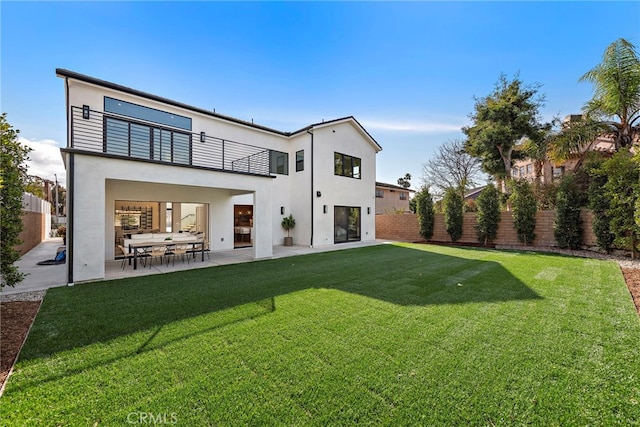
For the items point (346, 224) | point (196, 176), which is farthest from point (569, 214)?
point (196, 176)

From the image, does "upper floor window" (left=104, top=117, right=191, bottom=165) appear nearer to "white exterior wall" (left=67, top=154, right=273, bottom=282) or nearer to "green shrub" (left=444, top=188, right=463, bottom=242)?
"white exterior wall" (left=67, top=154, right=273, bottom=282)

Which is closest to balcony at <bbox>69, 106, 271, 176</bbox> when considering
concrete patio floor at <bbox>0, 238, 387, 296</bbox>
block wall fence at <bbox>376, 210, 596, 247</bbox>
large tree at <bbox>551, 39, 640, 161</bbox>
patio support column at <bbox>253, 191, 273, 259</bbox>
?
patio support column at <bbox>253, 191, 273, 259</bbox>

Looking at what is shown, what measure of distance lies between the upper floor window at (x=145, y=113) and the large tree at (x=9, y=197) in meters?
6.22

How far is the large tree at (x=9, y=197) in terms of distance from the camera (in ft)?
16.4

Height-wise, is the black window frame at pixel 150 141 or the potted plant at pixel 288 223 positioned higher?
the black window frame at pixel 150 141

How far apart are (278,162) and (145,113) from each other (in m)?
7.05

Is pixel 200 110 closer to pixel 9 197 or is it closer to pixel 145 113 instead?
pixel 145 113

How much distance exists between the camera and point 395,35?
448 inches

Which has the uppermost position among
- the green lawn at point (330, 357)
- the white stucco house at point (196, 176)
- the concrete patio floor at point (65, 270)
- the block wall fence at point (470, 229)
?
the white stucco house at point (196, 176)

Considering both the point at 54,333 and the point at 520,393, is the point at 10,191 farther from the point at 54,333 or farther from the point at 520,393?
the point at 520,393

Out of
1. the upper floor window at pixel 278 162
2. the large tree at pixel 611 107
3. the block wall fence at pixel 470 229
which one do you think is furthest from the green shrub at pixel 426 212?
the upper floor window at pixel 278 162

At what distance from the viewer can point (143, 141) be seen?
11.2m

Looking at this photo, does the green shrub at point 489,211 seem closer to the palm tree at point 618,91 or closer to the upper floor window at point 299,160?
the palm tree at point 618,91

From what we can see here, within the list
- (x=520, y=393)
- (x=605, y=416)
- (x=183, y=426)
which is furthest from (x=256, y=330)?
(x=605, y=416)
